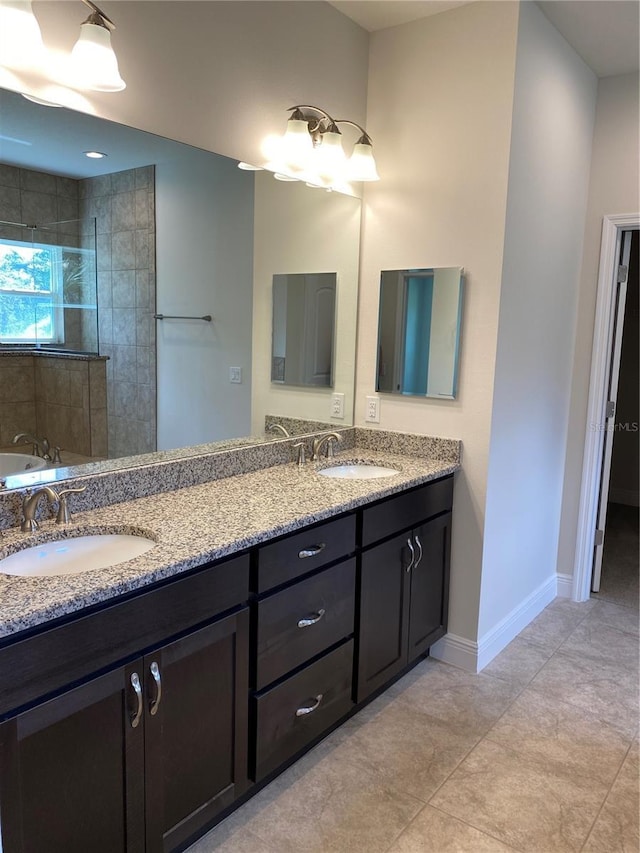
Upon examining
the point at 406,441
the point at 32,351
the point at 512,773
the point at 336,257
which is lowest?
the point at 512,773

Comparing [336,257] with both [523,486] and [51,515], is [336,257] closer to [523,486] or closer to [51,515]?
[523,486]

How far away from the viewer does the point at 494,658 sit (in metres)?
2.87

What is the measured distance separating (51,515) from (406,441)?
1567 mm

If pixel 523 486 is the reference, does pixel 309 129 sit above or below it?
above

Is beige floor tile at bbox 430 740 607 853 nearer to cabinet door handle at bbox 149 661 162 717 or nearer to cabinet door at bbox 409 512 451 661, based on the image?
cabinet door at bbox 409 512 451 661

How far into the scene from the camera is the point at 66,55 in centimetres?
171

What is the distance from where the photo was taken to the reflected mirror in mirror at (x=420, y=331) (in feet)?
8.70

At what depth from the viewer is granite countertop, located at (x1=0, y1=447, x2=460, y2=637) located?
4.23 ft

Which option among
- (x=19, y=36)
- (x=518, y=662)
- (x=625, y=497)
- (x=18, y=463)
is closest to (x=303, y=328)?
(x=18, y=463)

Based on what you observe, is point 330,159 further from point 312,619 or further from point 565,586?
point 565,586

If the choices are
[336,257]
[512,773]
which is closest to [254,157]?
[336,257]

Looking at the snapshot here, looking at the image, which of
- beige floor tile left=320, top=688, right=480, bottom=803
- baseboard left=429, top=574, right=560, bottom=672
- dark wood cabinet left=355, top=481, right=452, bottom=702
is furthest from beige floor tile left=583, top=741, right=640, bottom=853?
dark wood cabinet left=355, top=481, right=452, bottom=702

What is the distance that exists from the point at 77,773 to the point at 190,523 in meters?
0.64

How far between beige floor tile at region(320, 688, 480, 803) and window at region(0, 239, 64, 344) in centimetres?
167
